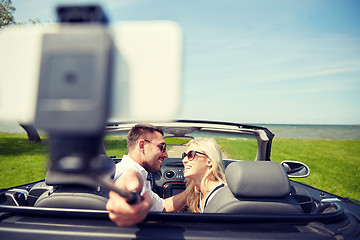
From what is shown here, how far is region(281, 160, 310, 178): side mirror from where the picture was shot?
3424mm

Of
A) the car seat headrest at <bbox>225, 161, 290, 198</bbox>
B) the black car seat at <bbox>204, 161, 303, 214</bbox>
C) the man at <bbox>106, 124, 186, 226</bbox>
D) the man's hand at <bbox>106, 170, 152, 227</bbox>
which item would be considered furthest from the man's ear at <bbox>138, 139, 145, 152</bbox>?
the man's hand at <bbox>106, 170, 152, 227</bbox>

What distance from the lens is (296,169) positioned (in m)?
3.59

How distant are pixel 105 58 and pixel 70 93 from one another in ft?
0.33

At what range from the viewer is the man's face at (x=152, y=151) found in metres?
3.08

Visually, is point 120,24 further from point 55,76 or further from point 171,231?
point 171,231

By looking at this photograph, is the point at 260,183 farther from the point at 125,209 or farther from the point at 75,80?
the point at 75,80

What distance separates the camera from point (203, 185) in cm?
302

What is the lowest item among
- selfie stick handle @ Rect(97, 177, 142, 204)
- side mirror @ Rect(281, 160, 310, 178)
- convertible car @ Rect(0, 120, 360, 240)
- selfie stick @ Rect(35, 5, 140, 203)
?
side mirror @ Rect(281, 160, 310, 178)

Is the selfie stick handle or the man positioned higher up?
the selfie stick handle

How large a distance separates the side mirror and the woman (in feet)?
3.51

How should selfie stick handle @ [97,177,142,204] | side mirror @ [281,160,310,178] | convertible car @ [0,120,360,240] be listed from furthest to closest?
side mirror @ [281,160,310,178]
convertible car @ [0,120,360,240]
selfie stick handle @ [97,177,142,204]

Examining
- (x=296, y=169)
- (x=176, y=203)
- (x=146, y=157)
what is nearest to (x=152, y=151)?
(x=146, y=157)

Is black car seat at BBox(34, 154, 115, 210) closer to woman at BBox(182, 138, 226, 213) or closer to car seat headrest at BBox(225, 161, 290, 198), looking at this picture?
car seat headrest at BBox(225, 161, 290, 198)

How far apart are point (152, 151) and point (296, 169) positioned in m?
2.10
